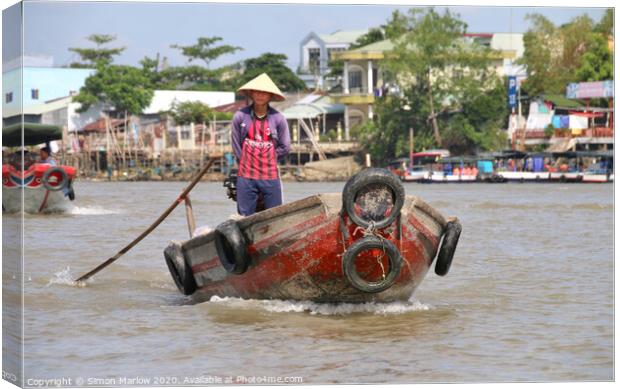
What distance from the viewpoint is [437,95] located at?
3559 cm

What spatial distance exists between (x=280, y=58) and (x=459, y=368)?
37211 mm

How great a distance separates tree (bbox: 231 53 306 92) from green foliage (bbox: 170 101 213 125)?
1.50 m

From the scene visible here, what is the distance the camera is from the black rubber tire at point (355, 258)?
18.5 feet

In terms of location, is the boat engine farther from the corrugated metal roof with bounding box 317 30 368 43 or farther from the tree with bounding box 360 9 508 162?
the corrugated metal roof with bounding box 317 30 368 43

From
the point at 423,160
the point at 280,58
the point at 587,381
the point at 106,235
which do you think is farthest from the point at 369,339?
the point at 280,58

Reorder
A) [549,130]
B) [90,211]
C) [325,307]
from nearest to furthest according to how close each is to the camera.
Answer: [325,307] → [90,211] → [549,130]

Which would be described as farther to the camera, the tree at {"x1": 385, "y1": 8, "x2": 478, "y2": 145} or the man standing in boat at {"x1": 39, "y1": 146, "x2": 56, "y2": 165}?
the tree at {"x1": 385, "y1": 8, "x2": 478, "y2": 145}

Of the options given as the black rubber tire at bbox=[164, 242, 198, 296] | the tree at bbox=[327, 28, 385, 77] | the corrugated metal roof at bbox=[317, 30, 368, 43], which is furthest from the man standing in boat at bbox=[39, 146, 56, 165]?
the corrugated metal roof at bbox=[317, 30, 368, 43]

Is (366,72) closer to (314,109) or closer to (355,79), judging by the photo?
(355,79)

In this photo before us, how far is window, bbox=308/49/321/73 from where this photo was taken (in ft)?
160

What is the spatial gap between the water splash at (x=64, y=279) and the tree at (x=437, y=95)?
26372 millimetres

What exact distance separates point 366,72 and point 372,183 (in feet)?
111

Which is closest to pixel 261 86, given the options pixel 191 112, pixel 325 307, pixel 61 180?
pixel 325 307

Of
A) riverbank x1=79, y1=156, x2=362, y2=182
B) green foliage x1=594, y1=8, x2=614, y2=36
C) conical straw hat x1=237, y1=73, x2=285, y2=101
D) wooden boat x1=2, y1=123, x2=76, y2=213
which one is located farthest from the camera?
riverbank x1=79, y1=156, x2=362, y2=182
